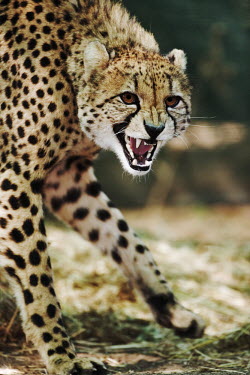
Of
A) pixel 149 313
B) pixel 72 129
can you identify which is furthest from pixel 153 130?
pixel 149 313

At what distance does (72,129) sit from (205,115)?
4172 mm

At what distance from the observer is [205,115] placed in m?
7.55

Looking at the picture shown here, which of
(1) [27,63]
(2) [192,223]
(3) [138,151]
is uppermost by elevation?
(1) [27,63]

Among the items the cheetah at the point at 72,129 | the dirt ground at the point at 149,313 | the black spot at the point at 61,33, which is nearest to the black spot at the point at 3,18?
the cheetah at the point at 72,129

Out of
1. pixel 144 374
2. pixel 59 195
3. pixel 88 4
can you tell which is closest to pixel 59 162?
pixel 59 195

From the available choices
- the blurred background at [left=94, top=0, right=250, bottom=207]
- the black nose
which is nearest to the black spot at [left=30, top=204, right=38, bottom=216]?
the black nose

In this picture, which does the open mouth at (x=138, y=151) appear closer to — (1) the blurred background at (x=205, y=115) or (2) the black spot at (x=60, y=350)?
(2) the black spot at (x=60, y=350)

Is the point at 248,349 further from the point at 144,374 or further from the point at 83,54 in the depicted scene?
the point at 83,54

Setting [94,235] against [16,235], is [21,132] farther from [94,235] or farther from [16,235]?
[94,235]

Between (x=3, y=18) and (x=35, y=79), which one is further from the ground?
(x=3, y=18)

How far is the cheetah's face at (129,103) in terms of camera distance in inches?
137

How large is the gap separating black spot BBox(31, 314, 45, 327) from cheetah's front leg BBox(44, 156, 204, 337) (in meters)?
0.75

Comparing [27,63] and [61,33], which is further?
[61,33]

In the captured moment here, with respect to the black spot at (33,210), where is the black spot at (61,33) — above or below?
above
